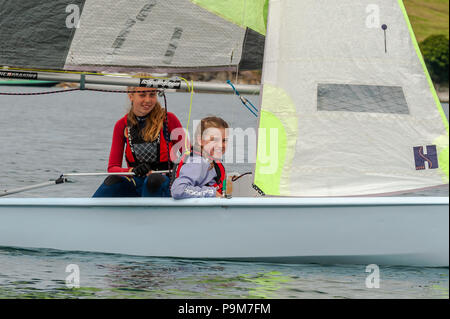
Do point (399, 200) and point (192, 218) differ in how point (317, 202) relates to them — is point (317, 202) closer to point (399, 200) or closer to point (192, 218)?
point (399, 200)

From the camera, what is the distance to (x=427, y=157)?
5617 mm

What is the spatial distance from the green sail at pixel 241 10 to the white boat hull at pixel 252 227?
1533mm

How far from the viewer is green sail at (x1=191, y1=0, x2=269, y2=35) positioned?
20.7ft

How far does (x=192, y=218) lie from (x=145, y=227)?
414 millimetres

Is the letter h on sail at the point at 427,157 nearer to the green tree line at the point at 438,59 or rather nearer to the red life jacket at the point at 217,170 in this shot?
the red life jacket at the point at 217,170

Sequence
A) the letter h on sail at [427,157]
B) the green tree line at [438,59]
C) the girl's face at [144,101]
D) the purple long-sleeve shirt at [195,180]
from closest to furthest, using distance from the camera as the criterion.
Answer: the letter h on sail at [427,157], the purple long-sleeve shirt at [195,180], the girl's face at [144,101], the green tree line at [438,59]

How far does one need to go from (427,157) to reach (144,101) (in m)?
2.18

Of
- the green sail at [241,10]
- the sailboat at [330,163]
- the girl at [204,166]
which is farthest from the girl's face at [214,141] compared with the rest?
the green sail at [241,10]

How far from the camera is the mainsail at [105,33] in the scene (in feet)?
20.9

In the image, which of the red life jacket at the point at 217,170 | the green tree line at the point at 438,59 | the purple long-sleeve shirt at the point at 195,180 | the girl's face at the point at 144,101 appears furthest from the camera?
the green tree line at the point at 438,59

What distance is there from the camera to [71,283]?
5.77 m

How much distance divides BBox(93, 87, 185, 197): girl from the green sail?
32.3 inches

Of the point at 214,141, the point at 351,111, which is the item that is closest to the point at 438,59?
the point at 351,111

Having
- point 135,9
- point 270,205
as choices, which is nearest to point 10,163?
point 135,9
